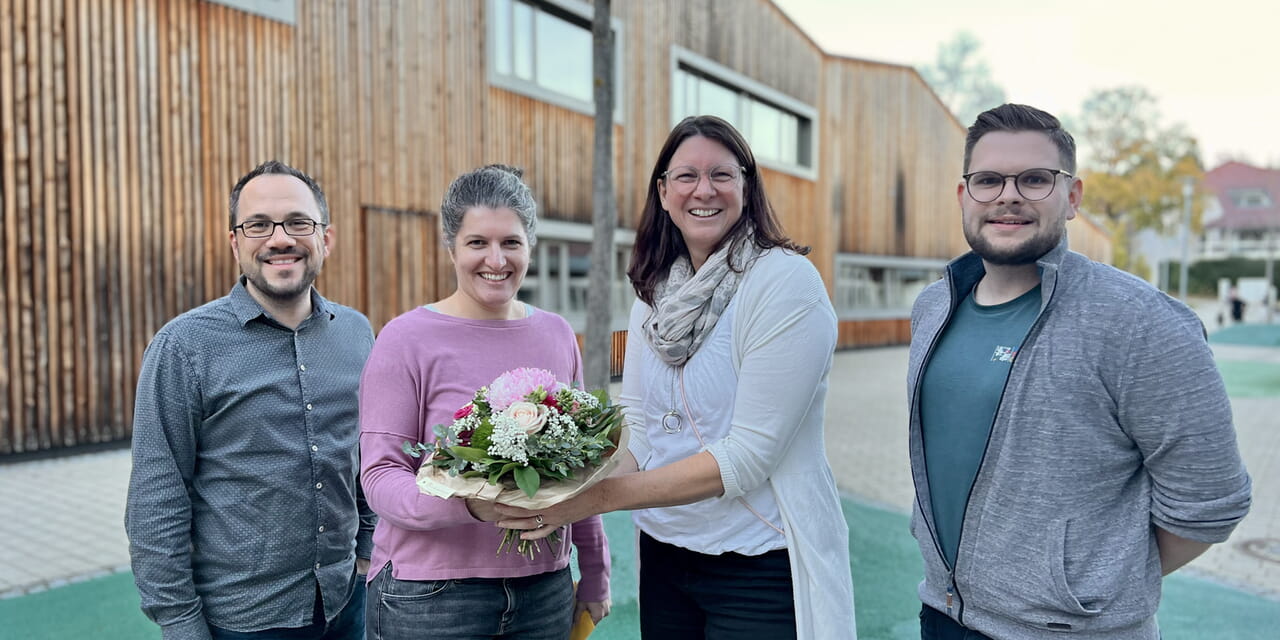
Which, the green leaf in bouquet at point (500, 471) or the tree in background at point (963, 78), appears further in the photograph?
the tree in background at point (963, 78)

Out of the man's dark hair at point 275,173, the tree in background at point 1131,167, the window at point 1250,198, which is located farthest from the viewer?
the window at point 1250,198

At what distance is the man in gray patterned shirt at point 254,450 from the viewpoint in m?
2.13

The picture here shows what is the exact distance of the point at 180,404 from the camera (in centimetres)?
216

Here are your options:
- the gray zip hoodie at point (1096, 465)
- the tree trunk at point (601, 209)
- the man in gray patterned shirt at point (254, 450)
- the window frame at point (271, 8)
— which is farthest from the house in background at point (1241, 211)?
the man in gray patterned shirt at point (254, 450)

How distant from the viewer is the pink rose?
1717 mm

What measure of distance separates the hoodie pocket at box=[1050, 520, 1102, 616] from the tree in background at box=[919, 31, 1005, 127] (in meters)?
62.5

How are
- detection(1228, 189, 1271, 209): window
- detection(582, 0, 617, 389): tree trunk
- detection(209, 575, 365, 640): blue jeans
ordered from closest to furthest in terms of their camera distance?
1. detection(209, 575, 365, 640): blue jeans
2. detection(582, 0, 617, 389): tree trunk
3. detection(1228, 189, 1271, 209): window

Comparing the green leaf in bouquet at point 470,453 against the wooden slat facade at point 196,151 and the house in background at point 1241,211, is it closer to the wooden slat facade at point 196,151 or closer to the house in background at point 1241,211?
the wooden slat facade at point 196,151

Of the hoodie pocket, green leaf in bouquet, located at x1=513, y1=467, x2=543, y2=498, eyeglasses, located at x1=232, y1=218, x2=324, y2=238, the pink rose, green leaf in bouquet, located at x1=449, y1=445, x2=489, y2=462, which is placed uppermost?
eyeglasses, located at x1=232, y1=218, x2=324, y2=238

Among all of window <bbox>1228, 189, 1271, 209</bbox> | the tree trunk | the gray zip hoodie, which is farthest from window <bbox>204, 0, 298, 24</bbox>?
window <bbox>1228, 189, 1271, 209</bbox>

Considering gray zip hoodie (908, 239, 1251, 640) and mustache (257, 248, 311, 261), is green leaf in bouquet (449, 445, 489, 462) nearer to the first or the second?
mustache (257, 248, 311, 261)

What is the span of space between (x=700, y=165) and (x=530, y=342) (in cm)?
66

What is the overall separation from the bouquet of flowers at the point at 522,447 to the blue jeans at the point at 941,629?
1.03 meters

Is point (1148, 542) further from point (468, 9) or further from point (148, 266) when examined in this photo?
point (468, 9)
